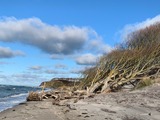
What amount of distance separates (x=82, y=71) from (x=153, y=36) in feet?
69.0

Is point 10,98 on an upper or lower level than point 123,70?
lower

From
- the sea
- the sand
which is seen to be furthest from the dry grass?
the sand

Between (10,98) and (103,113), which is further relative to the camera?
(10,98)

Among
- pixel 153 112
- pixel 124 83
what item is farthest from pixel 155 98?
pixel 124 83

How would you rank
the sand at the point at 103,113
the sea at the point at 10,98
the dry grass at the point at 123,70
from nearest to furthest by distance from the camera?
the sand at the point at 103,113, the sea at the point at 10,98, the dry grass at the point at 123,70

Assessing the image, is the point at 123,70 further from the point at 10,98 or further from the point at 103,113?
the point at 103,113

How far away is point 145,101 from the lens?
2025cm

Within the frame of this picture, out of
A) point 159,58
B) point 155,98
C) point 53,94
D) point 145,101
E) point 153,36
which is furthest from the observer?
point 153,36

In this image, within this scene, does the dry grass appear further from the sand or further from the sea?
the sand

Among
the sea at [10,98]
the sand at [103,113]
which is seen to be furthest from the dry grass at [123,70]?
the sand at [103,113]

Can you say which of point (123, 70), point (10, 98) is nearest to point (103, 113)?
point (123, 70)

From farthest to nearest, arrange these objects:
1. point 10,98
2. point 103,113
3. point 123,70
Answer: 1. point 10,98
2. point 123,70
3. point 103,113

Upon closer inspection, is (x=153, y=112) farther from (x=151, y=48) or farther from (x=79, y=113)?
(x=151, y=48)

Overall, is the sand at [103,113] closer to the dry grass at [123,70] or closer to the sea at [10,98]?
the sea at [10,98]
